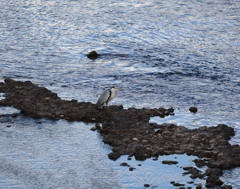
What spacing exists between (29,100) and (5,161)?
12.4 ft

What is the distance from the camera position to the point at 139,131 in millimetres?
16891

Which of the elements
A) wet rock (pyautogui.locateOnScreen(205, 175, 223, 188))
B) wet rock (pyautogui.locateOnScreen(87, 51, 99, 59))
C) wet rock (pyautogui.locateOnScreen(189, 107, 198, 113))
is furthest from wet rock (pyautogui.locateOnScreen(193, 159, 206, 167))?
wet rock (pyautogui.locateOnScreen(87, 51, 99, 59))

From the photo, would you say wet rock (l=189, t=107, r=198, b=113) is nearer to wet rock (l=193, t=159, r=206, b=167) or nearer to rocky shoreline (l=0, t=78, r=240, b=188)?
rocky shoreline (l=0, t=78, r=240, b=188)

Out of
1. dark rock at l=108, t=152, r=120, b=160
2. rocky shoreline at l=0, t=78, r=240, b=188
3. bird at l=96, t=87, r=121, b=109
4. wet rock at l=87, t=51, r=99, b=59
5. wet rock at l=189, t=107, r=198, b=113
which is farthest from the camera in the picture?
wet rock at l=87, t=51, r=99, b=59

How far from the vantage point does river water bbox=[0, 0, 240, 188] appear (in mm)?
15133

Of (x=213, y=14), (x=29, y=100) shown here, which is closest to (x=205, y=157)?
(x=29, y=100)

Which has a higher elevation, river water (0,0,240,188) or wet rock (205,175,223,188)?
river water (0,0,240,188)

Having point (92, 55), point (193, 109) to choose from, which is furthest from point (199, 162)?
point (92, 55)

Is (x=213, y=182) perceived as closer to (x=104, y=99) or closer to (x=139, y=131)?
(x=139, y=131)

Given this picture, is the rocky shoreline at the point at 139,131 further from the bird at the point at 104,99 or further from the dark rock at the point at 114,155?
the bird at the point at 104,99

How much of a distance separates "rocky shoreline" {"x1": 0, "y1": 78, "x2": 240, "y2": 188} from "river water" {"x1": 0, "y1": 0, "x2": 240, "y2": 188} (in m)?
0.33

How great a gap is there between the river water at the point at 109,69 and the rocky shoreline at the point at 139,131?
33 centimetres

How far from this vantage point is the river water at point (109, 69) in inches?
596

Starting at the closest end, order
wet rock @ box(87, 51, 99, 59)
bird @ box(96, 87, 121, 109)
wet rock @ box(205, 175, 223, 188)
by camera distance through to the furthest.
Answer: wet rock @ box(205, 175, 223, 188) → bird @ box(96, 87, 121, 109) → wet rock @ box(87, 51, 99, 59)
